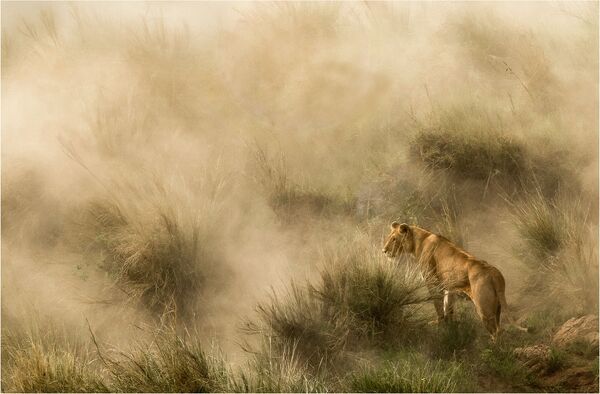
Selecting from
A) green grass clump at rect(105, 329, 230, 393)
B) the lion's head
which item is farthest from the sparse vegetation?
the lion's head

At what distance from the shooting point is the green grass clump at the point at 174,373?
659 cm

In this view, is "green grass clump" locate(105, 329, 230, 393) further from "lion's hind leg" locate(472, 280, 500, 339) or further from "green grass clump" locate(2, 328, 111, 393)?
"lion's hind leg" locate(472, 280, 500, 339)

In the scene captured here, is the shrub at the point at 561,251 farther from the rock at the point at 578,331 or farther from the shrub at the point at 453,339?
the shrub at the point at 453,339

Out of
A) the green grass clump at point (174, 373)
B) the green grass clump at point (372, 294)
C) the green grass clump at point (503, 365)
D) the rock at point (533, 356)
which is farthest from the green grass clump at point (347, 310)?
the green grass clump at point (174, 373)

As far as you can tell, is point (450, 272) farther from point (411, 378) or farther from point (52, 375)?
point (52, 375)

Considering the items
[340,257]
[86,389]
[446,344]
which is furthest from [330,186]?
[86,389]

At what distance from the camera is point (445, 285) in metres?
7.85

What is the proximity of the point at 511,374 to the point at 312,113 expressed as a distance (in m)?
5.40

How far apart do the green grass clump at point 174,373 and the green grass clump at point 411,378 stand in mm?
938

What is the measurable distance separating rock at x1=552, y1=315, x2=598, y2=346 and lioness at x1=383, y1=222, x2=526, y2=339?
50cm

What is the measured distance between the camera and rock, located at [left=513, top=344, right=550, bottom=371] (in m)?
7.30

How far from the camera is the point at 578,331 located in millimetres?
7637

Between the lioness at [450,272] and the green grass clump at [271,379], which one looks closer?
the green grass clump at [271,379]

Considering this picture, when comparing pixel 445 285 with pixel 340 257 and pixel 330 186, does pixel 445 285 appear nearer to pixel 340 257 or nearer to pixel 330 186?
pixel 340 257
